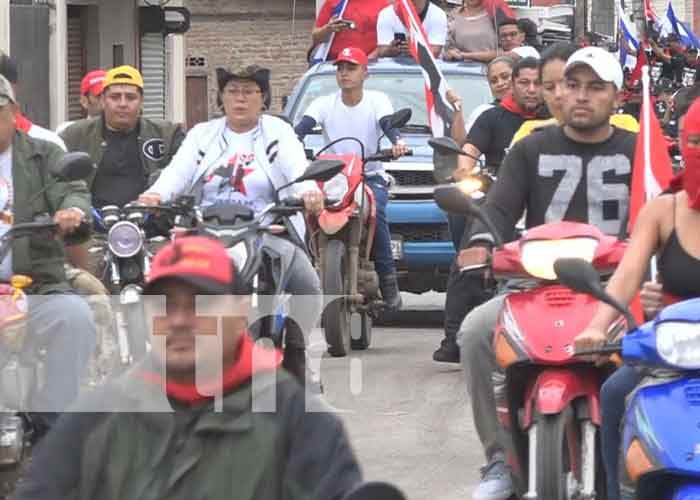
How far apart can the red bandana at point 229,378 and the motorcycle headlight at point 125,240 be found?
502cm

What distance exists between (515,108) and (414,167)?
167 inches

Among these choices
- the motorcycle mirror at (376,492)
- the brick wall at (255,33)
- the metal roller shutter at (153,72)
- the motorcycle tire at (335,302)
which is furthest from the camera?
the brick wall at (255,33)

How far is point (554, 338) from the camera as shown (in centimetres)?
742

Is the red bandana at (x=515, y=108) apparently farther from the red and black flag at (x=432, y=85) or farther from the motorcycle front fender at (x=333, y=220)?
the red and black flag at (x=432, y=85)

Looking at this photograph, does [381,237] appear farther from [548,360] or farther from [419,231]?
[548,360]

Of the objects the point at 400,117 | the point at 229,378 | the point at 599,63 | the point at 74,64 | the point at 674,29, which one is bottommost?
the point at 229,378

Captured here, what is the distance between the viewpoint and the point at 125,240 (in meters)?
9.93

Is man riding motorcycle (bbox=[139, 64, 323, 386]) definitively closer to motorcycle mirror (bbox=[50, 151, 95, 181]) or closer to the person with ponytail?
motorcycle mirror (bbox=[50, 151, 95, 181])

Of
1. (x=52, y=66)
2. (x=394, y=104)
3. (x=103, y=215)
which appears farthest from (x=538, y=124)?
(x=52, y=66)

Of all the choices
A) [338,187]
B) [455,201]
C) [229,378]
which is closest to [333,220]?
[338,187]

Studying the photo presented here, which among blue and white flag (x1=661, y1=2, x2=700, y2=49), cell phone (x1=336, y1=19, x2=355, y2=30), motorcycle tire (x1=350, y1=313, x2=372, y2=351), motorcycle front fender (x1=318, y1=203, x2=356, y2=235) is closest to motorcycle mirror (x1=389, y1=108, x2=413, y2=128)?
motorcycle front fender (x1=318, y1=203, x2=356, y2=235)

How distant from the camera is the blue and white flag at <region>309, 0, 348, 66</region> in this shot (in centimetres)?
1830

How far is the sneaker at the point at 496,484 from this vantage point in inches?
326

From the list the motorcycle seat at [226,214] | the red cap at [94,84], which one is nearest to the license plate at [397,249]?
the red cap at [94,84]
